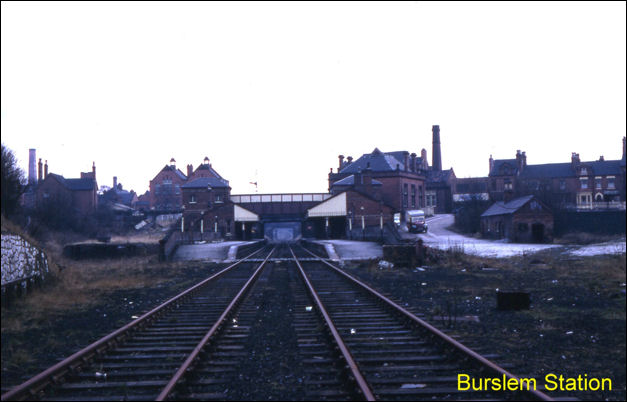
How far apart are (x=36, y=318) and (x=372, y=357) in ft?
24.0

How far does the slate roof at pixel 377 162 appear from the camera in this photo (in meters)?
62.4

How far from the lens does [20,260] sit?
12.6 m

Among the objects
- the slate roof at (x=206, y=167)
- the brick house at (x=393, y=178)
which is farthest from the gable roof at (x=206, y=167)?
the brick house at (x=393, y=178)

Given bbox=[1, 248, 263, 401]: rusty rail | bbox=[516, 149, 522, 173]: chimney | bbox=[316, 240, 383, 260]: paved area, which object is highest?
bbox=[516, 149, 522, 173]: chimney

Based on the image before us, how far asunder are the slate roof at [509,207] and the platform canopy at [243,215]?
2411 centimetres

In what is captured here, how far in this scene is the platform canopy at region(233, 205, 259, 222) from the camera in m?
52.7

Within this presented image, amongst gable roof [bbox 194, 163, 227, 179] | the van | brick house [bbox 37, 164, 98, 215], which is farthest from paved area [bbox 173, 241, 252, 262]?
Answer: gable roof [bbox 194, 163, 227, 179]

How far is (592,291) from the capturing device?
40.8 ft

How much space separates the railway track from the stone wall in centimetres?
442

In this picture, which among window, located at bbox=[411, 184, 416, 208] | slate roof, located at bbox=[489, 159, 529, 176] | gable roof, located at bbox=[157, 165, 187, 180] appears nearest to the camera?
window, located at bbox=[411, 184, 416, 208]

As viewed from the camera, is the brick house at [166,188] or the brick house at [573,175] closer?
the brick house at [573,175]

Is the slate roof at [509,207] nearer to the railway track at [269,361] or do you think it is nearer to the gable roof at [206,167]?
the railway track at [269,361]

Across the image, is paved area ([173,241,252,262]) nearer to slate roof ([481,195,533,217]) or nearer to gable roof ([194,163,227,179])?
slate roof ([481,195,533,217])

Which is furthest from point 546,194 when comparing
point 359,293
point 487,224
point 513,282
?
point 359,293
